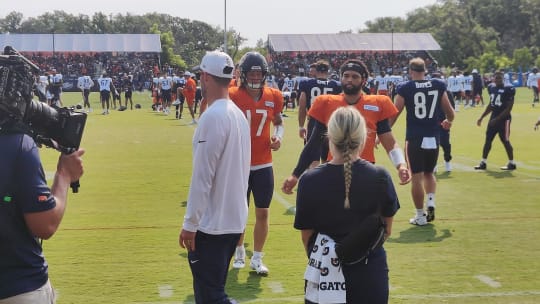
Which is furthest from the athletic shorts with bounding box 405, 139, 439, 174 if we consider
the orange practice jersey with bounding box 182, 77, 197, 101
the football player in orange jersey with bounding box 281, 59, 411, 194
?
the orange practice jersey with bounding box 182, 77, 197, 101

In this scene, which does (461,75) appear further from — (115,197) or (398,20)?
(398,20)

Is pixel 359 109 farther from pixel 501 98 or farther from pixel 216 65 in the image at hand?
pixel 501 98

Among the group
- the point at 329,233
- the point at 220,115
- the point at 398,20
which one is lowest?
the point at 329,233

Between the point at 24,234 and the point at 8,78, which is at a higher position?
the point at 8,78

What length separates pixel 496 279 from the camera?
22.6 ft

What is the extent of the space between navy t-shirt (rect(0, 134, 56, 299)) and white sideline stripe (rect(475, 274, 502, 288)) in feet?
15.2

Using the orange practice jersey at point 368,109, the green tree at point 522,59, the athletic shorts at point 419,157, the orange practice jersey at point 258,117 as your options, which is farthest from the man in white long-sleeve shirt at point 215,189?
the green tree at point 522,59

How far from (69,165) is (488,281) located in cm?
465

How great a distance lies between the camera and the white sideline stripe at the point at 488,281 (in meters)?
6.71

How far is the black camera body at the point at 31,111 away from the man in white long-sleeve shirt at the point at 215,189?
1249mm

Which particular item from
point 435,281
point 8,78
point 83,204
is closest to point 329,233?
point 8,78

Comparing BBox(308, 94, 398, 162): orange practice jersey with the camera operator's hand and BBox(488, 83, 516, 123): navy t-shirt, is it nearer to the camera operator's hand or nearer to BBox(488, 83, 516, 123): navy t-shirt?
the camera operator's hand

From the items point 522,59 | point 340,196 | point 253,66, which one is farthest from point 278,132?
point 522,59

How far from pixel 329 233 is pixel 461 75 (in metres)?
36.0
